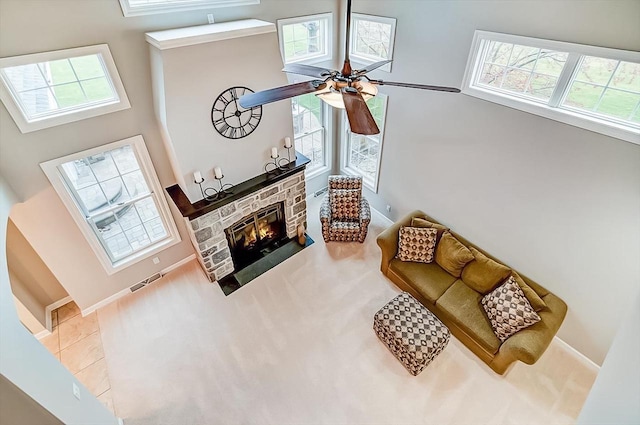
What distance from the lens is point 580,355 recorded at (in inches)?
160

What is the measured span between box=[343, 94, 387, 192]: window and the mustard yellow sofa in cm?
125

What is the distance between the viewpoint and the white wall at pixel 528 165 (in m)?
3.00

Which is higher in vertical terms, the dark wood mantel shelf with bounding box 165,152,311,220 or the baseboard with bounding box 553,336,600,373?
the dark wood mantel shelf with bounding box 165,152,311,220

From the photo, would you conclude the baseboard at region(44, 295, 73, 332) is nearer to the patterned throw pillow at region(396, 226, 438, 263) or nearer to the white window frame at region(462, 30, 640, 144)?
the patterned throw pillow at region(396, 226, 438, 263)

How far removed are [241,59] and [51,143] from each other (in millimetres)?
2310

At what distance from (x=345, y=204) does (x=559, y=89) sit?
3.34 meters

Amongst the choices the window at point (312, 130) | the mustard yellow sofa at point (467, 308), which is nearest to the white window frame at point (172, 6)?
the window at point (312, 130)

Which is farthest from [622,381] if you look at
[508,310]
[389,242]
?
[389,242]

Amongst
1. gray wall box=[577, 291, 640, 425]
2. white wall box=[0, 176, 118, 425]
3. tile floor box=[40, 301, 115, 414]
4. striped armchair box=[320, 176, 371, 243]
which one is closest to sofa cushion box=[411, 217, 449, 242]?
striped armchair box=[320, 176, 371, 243]

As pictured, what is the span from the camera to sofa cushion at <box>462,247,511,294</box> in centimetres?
422

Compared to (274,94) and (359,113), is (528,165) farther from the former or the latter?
(274,94)

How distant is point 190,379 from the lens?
13.2 feet

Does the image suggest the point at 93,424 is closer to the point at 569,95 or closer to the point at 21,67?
the point at 21,67

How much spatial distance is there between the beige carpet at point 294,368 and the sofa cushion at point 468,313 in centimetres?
40
